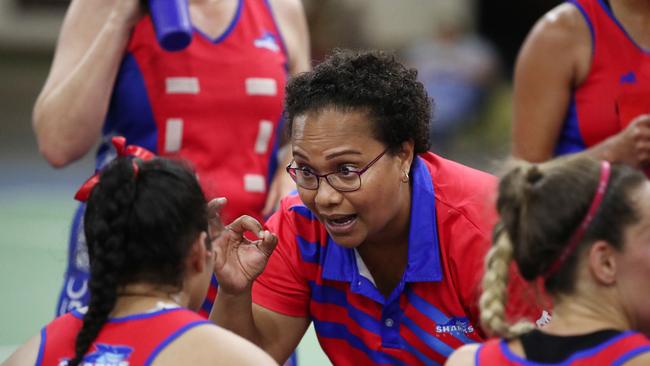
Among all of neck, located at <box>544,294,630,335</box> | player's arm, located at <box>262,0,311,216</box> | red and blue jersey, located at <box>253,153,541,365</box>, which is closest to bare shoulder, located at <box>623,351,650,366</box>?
neck, located at <box>544,294,630,335</box>

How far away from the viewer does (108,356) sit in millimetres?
2609

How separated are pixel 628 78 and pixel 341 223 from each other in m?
1.08

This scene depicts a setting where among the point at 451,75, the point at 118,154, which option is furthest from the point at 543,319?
the point at 451,75

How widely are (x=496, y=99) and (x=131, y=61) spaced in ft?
35.3

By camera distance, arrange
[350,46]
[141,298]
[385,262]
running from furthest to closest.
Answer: [350,46] → [385,262] → [141,298]

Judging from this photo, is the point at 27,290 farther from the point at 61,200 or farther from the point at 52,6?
the point at 52,6

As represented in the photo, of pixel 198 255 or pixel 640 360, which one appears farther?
pixel 198 255

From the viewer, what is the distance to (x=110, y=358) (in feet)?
8.55

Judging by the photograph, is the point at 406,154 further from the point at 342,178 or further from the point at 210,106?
the point at 210,106

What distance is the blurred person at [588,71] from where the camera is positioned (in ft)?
11.9

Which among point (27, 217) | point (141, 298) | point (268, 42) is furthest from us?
point (27, 217)

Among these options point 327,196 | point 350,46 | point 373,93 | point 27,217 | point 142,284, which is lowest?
point 27,217

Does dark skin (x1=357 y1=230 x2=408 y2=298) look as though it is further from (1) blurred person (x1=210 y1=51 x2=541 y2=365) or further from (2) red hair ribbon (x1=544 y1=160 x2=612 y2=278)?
(2) red hair ribbon (x1=544 y1=160 x2=612 y2=278)

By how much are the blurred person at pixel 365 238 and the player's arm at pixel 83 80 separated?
62 cm
